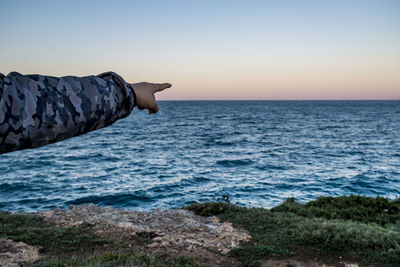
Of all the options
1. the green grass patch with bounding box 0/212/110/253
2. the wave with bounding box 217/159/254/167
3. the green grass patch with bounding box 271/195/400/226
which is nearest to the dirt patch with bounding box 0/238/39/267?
the green grass patch with bounding box 0/212/110/253

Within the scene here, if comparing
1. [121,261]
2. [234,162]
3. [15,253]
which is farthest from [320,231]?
[234,162]

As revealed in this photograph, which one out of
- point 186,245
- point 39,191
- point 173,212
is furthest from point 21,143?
point 39,191

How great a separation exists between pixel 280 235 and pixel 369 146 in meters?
36.1

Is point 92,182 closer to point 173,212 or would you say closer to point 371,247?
point 173,212

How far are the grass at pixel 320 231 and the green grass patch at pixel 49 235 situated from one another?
143 inches

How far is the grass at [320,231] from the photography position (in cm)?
693

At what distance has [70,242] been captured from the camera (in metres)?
7.54

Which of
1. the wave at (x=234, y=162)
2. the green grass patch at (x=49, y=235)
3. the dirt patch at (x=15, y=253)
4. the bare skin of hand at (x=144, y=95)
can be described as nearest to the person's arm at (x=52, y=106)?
the bare skin of hand at (x=144, y=95)

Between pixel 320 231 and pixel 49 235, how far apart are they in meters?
6.86

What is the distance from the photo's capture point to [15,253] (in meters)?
6.85

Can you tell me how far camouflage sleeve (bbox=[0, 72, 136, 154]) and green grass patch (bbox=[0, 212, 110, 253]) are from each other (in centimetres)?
689

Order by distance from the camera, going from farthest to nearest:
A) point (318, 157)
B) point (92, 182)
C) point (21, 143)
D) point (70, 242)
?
point (318, 157) → point (92, 182) → point (70, 242) → point (21, 143)

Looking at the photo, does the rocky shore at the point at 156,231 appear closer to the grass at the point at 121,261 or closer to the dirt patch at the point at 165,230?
the dirt patch at the point at 165,230


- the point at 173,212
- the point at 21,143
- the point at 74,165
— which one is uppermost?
the point at 21,143
